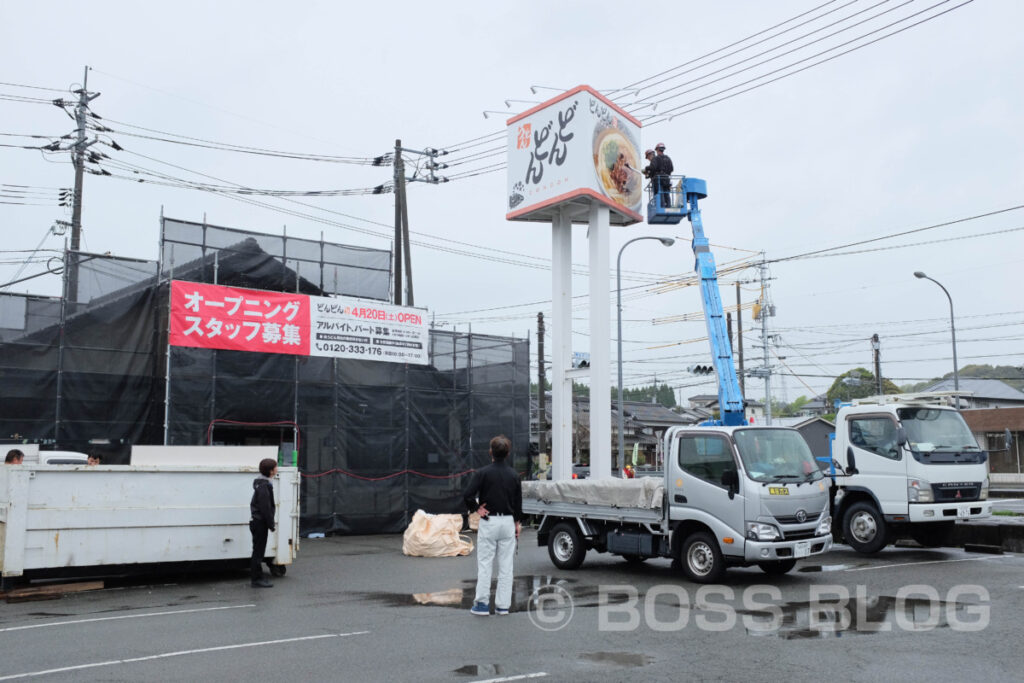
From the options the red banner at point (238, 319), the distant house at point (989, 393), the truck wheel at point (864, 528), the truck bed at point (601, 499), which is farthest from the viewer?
the distant house at point (989, 393)

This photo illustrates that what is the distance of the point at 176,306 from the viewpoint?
57.3 ft

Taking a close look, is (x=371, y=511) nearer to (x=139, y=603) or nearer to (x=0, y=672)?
(x=139, y=603)

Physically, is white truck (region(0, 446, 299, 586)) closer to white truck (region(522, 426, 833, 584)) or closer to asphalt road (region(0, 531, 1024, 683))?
asphalt road (region(0, 531, 1024, 683))

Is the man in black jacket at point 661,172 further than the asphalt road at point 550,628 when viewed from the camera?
Yes

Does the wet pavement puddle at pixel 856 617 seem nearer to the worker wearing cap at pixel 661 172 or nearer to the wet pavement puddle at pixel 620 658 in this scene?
the wet pavement puddle at pixel 620 658

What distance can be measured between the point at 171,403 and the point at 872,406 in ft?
43.9

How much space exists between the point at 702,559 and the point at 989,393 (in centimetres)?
5620

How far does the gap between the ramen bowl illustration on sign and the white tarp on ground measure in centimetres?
676

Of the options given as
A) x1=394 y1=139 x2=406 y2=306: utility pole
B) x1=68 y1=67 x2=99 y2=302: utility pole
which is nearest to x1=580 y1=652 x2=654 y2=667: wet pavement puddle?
x1=394 y1=139 x2=406 y2=306: utility pole

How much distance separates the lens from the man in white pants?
8.70 meters

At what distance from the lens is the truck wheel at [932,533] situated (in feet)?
46.1

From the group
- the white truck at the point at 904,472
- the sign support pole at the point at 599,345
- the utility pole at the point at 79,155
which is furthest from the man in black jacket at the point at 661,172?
the utility pole at the point at 79,155

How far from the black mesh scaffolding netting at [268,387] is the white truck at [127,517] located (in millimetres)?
5916

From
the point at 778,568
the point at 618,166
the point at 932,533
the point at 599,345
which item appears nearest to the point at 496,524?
the point at 778,568
